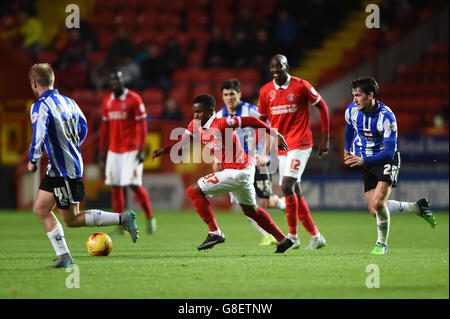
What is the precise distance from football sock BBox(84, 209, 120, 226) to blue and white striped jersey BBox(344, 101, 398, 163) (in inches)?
107

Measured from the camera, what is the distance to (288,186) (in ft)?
30.6

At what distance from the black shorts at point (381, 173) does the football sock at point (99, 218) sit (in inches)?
109

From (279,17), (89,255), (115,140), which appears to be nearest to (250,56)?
(279,17)

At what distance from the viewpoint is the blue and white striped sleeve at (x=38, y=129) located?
23.2 feet

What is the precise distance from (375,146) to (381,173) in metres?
0.32

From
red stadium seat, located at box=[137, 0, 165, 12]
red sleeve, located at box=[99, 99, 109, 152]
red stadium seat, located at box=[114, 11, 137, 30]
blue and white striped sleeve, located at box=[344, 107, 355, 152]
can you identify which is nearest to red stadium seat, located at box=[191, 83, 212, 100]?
red stadium seat, located at box=[114, 11, 137, 30]

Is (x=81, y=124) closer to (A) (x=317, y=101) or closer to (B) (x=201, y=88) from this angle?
(A) (x=317, y=101)

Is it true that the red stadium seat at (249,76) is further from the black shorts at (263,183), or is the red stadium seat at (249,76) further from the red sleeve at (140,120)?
the black shorts at (263,183)

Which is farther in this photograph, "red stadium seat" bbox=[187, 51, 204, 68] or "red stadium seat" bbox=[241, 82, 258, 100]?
"red stadium seat" bbox=[187, 51, 204, 68]

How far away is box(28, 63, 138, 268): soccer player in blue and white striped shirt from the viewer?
717 centimetres

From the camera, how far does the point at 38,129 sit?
7.07 meters

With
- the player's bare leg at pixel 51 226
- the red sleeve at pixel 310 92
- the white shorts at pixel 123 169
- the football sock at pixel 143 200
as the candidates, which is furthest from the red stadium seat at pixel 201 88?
the player's bare leg at pixel 51 226

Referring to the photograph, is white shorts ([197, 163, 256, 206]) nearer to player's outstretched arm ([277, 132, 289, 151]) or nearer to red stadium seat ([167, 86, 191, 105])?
player's outstretched arm ([277, 132, 289, 151])
